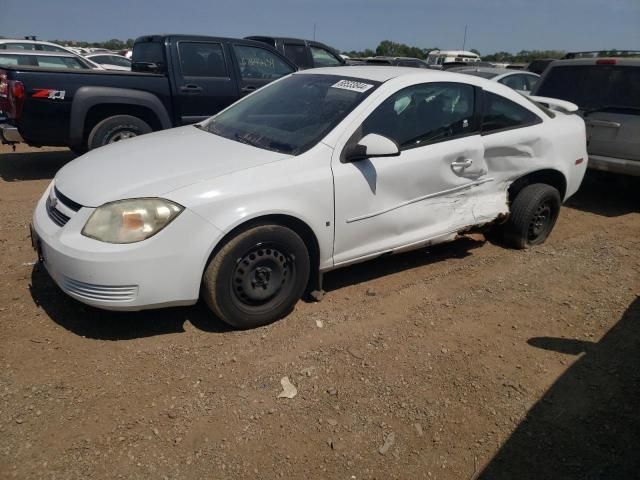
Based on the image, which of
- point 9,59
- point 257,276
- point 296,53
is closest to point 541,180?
point 257,276

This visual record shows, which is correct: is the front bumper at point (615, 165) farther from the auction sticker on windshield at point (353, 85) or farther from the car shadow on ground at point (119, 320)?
the car shadow on ground at point (119, 320)

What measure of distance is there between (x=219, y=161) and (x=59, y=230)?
102 centimetres

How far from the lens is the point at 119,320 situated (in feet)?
10.9

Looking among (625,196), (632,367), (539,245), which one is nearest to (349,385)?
(632,367)

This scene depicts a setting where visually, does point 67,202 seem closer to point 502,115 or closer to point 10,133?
point 502,115

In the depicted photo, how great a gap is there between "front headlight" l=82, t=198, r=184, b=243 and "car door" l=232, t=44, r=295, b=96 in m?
4.93

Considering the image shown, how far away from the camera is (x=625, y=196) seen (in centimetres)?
704

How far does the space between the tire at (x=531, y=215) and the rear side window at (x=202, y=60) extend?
15.1ft

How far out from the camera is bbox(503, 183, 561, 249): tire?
4.60 meters

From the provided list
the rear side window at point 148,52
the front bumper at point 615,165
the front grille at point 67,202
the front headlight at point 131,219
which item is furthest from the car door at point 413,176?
the rear side window at point 148,52

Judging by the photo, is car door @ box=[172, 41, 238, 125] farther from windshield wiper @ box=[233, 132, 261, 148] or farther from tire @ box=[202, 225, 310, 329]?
tire @ box=[202, 225, 310, 329]

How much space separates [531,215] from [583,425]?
237 centimetres

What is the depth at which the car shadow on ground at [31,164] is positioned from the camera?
6930 mm

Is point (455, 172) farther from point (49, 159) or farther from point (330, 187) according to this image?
point (49, 159)
